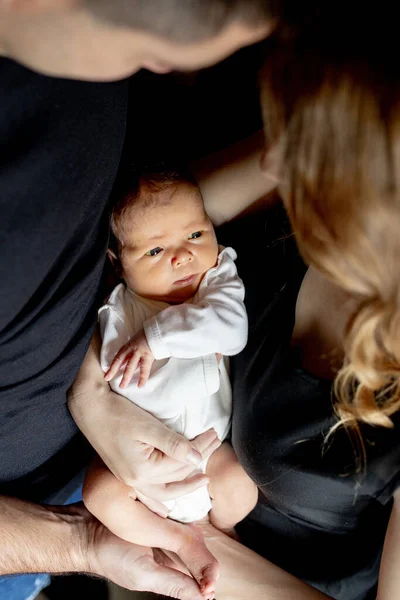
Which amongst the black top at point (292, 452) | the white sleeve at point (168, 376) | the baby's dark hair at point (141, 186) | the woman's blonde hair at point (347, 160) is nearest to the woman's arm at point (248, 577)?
the black top at point (292, 452)

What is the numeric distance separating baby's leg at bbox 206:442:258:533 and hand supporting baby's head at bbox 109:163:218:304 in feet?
1.17

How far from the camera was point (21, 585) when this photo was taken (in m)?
1.36

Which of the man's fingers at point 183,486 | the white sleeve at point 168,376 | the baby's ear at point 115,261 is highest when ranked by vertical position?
the baby's ear at point 115,261

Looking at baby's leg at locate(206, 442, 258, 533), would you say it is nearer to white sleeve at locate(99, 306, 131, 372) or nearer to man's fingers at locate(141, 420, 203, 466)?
man's fingers at locate(141, 420, 203, 466)

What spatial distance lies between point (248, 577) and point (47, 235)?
81 cm

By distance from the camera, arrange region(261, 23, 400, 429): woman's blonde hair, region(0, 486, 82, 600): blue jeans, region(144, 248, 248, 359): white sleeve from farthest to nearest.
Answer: region(0, 486, 82, 600): blue jeans, region(144, 248, 248, 359): white sleeve, region(261, 23, 400, 429): woman's blonde hair

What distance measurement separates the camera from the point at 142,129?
4.03 ft

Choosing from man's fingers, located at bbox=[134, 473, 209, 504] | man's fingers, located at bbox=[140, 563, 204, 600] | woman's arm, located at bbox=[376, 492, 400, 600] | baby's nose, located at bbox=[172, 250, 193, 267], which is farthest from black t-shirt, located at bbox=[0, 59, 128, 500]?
woman's arm, located at bbox=[376, 492, 400, 600]

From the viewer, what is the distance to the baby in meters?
1.07

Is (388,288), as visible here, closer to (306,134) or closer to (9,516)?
(306,134)

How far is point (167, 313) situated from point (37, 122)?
1.34ft

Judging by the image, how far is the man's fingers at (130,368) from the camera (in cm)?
105

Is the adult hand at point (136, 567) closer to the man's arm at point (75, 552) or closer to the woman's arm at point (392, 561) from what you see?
the man's arm at point (75, 552)

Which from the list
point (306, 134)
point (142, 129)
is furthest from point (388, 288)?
point (142, 129)
